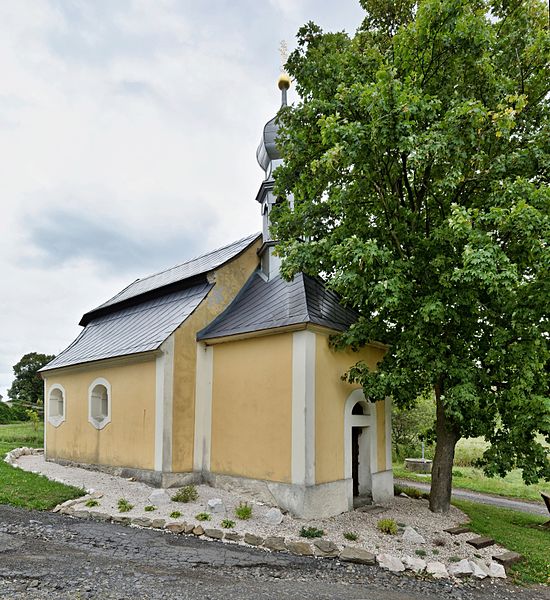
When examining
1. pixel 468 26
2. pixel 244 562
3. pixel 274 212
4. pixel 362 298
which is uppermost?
pixel 468 26

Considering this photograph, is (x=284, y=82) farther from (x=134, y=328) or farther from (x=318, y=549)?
(x=318, y=549)

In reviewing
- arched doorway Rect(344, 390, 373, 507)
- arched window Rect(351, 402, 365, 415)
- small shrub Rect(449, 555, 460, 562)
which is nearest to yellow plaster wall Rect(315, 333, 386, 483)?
arched doorway Rect(344, 390, 373, 507)

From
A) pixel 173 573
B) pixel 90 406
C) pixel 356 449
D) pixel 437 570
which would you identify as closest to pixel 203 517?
pixel 173 573

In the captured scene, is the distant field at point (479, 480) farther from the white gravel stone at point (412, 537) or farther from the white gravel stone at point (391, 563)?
the white gravel stone at point (391, 563)

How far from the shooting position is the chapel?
10.5m

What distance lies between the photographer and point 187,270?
16.5m

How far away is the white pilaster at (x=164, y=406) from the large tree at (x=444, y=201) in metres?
4.01

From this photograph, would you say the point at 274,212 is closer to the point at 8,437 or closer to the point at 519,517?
the point at 519,517

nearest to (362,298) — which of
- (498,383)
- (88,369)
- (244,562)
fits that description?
(498,383)

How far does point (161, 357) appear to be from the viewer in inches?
481

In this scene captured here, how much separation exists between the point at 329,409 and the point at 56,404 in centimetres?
1142

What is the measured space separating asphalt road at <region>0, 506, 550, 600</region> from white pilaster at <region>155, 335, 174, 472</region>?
10.7 feet

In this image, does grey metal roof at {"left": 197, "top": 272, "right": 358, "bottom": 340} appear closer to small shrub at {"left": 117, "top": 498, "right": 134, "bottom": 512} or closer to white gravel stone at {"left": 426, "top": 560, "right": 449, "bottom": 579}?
small shrub at {"left": 117, "top": 498, "right": 134, "bottom": 512}

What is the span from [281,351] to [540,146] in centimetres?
673
